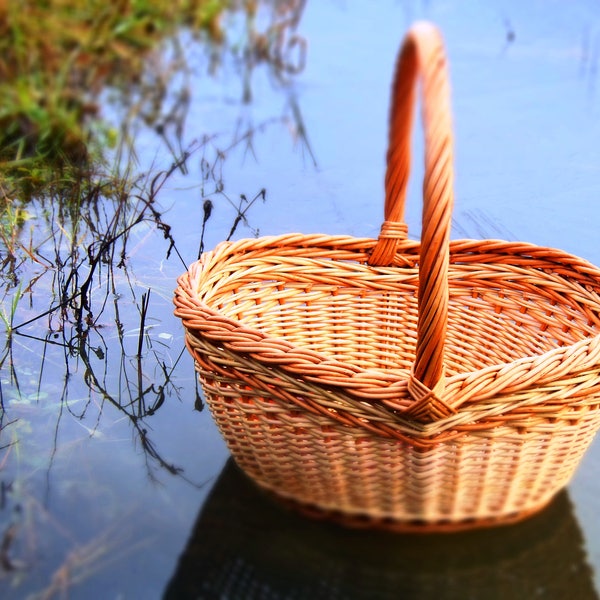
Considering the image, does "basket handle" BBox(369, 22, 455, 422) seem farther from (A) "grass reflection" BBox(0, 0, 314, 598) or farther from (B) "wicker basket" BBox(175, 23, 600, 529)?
(A) "grass reflection" BBox(0, 0, 314, 598)

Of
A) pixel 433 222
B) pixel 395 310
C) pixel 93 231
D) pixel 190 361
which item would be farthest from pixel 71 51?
pixel 433 222

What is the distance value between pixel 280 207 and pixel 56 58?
1.13 meters

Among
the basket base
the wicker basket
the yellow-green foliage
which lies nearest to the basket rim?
the wicker basket

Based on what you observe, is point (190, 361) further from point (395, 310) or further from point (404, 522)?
point (404, 522)

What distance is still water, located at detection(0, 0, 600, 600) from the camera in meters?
1.05

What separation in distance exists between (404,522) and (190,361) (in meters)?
0.59

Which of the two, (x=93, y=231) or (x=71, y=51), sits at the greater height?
(x=71, y=51)

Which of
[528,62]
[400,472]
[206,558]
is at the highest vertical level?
[528,62]

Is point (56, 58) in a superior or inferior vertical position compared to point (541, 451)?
superior

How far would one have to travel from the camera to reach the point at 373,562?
1.06 m

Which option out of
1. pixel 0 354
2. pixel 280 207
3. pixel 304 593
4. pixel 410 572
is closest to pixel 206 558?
pixel 304 593

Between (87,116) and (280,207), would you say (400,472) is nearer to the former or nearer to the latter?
(280,207)

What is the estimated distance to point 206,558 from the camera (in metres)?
1.08

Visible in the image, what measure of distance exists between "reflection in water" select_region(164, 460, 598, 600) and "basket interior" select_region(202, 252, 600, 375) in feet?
1.23
